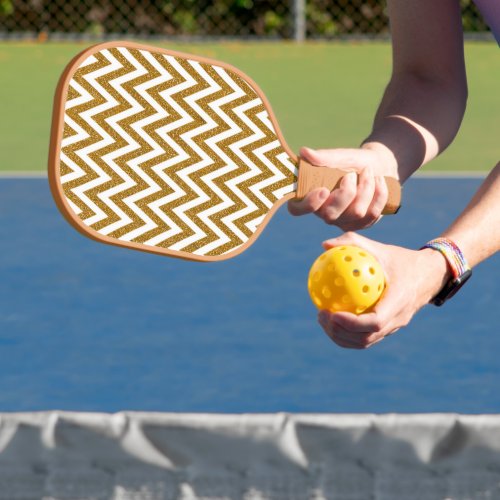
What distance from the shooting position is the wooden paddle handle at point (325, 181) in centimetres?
227

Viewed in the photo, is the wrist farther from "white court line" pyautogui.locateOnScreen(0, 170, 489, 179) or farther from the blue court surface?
"white court line" pyautogui.locateOnScreen(0, 170, 489, 179)

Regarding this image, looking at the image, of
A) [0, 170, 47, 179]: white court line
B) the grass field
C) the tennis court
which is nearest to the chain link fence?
the grass field

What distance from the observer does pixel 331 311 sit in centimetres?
204

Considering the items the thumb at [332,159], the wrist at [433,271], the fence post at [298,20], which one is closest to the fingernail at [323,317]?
the wrist at [433,271]

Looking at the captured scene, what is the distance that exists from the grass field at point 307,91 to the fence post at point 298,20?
0.22 metres

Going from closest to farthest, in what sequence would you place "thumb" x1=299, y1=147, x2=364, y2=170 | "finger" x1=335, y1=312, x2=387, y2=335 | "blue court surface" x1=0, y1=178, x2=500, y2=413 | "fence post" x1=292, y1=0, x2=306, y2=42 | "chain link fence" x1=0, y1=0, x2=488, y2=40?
"finger" x1=335, y1=312, x2=387, y2=335 → "thumb" x1=299, y1=147, x2=364, y2=170 → "blue court surface" x1=0, y1=178, x2=500, y2=413 → "fence post" x1=292, y1=0, x2=306, y2=42 → "chain link fence" x1=0, y1=0, x2=488, y2=40

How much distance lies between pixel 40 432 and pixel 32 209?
14.4 ft

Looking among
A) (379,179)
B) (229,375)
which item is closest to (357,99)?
(229,375)

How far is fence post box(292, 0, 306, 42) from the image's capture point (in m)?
12.8

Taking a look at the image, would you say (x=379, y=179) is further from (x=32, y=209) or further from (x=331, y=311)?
(x=32, y=209)

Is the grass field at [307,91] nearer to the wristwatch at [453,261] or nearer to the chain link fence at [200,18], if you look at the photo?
the chain link fence at [200,18]

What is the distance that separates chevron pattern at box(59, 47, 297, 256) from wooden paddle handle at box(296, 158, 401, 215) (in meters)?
0.02

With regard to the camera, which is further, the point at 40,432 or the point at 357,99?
Result: the point at 357,99

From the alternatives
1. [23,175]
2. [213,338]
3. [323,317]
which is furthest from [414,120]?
[23,175]
